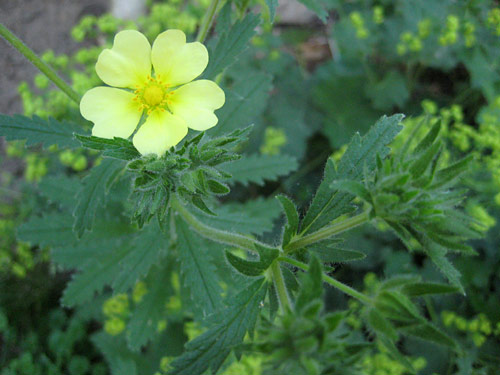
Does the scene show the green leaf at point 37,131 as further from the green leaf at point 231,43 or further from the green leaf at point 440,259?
the green leaf at point 440,259

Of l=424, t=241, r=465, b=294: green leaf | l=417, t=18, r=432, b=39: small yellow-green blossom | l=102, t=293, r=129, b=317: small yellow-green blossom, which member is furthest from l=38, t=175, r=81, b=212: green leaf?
l=417, t=18, r=432, b=39: small yellow-green blossom

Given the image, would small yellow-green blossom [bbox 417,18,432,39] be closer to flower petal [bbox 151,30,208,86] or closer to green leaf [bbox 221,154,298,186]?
green leaf [bbox 221,154,298,186]

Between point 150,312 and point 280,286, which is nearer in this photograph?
point 280,286

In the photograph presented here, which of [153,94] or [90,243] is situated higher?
[153,94]

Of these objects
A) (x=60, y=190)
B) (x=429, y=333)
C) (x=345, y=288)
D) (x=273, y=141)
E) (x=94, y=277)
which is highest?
(x=60, y=190)

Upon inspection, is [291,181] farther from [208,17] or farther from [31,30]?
[31,30]

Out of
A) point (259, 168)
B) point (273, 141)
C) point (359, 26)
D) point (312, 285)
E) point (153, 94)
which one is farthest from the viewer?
point (359, 26)

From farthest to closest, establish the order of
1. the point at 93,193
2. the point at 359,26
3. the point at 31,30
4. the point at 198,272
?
the point at 31,30 → the point at 359,26 → the point at 198,272 → the point at 93,193

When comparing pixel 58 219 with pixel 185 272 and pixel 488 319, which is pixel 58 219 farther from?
pixel 488 319

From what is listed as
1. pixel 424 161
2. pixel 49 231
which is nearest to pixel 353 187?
pixel 424 161
